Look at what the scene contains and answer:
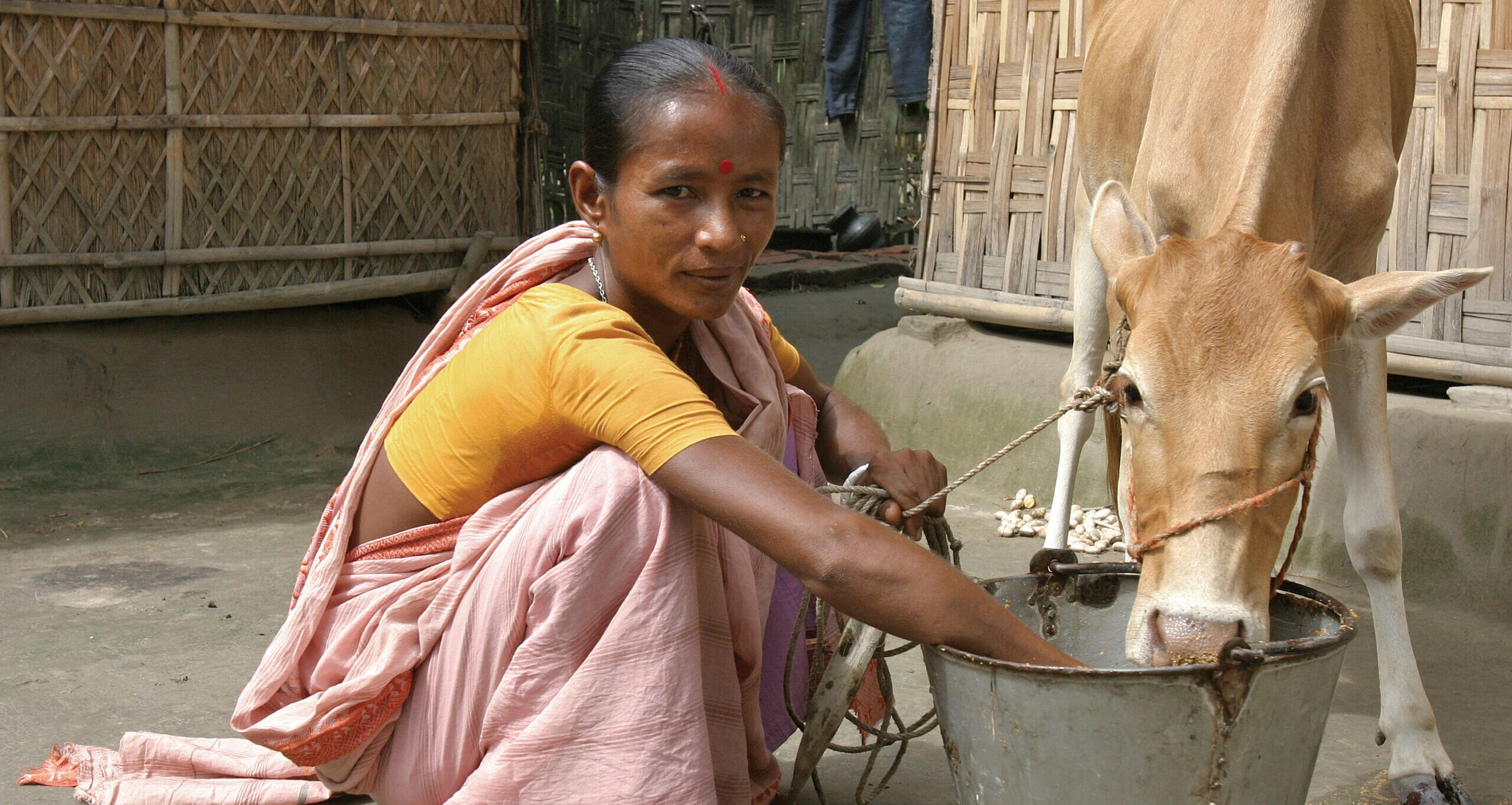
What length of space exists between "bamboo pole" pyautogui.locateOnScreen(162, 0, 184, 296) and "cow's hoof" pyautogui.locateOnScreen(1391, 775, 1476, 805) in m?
4.85

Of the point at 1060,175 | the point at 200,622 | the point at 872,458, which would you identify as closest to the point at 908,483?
the point at 872,458

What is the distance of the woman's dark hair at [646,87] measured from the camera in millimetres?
2145

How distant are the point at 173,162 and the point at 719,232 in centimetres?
416

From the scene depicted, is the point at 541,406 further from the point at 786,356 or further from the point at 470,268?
the point at 470,268

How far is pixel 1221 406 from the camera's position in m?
2.16

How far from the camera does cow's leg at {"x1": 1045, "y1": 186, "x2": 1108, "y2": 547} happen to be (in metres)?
4.14

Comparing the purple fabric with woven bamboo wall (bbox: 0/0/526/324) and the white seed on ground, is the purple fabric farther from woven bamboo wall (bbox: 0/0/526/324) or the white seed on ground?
woven bamboo wall (bbox: 0/0/526/324)

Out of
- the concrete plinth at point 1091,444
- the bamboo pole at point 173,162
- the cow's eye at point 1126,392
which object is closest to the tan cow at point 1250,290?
the cow's eye at point 1126,392

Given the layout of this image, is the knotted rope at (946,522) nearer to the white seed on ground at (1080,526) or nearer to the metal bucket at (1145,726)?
the metal bucket at (1145,726)

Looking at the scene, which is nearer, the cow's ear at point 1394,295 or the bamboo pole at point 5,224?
the cow's ear at point 1394,295

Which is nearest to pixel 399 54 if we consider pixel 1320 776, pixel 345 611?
pixel 345 611

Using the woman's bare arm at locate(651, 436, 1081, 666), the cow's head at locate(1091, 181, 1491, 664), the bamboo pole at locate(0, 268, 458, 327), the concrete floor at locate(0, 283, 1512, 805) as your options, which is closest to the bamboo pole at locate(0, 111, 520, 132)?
the bamboo pole at locate(0, 268, 458, 327)

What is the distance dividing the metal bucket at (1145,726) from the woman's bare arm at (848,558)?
6 cm

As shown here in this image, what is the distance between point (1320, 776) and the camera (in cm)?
288
